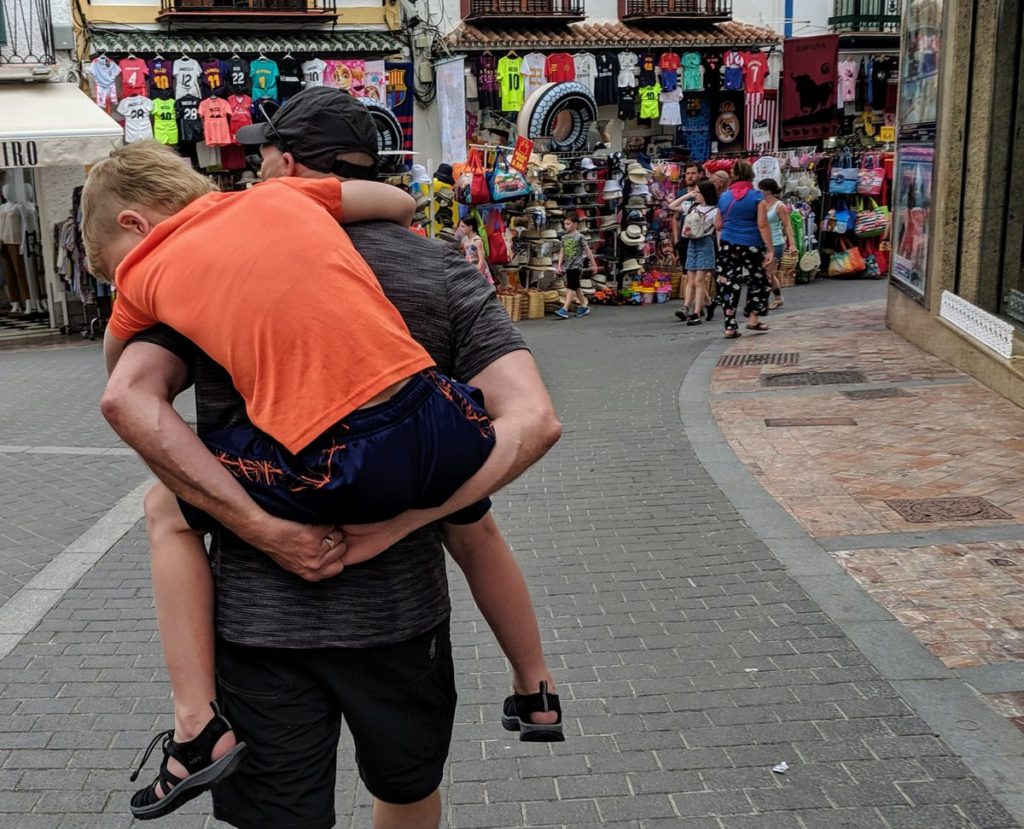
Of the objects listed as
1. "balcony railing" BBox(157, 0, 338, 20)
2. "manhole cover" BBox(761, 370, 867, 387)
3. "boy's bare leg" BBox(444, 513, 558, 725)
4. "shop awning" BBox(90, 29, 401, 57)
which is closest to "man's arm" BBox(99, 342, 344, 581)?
"boy's bare leg" BBox(444, 513, 558, 725)

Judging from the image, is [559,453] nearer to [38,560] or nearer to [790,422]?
[790,422]

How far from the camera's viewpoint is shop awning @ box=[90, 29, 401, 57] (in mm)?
19484

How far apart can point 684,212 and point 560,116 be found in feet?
10.6

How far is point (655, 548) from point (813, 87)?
19.8m

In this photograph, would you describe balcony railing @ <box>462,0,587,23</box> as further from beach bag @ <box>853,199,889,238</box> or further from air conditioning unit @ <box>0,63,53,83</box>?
air conditioning unit @ <box>0,63,53,83</box>

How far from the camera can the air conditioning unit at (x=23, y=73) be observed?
671 inches

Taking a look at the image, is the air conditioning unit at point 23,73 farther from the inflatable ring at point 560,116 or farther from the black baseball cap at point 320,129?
the black baseball cap at point 320,129

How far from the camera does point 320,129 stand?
7.66 feet

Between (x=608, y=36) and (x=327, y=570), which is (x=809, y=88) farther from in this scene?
(x=327, y=570)

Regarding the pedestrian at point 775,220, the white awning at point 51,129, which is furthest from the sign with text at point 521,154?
the white awning at point 51,129

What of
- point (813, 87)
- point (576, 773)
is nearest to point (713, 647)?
point (576, 773)

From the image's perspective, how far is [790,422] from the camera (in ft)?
30.2

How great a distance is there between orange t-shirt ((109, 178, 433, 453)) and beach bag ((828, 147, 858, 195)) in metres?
19.9

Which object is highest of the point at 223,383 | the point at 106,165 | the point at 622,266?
the point at 106,165
